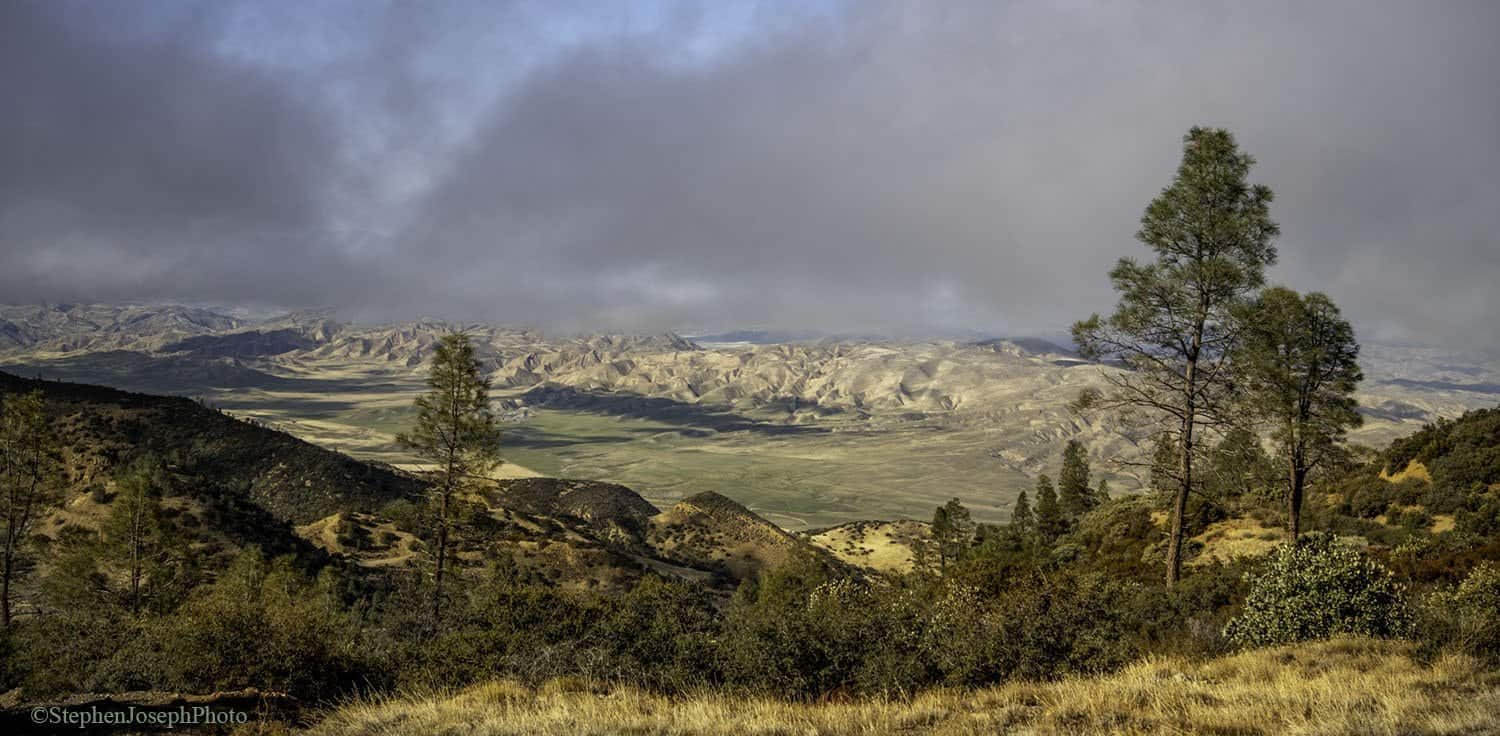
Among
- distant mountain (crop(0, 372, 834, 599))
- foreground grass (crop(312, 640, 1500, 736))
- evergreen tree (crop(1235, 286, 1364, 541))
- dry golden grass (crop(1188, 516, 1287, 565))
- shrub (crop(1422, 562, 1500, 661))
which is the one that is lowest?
distant mountain (crop(0, 372, 834, 599))

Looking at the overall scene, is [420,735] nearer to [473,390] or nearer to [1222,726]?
[1222,726]

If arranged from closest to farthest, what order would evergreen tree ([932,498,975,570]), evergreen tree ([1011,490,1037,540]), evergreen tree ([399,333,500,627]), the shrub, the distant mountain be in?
the shrub → evergreen tree ([399,333,500,627]) → the distant mountain → evergreen tree ([932,498,975,570]) → evergreen tree ([1011,490,1037,540])

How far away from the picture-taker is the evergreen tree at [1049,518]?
5169 centimetres

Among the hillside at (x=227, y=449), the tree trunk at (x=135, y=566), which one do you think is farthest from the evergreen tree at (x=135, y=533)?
the hillside at (x=227, y=449)

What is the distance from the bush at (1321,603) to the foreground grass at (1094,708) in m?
1.26

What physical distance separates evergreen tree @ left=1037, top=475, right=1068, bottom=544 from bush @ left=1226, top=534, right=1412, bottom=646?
129 feet

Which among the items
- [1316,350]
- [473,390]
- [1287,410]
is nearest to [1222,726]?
[1287,410]

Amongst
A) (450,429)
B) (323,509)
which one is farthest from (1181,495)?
(323,509)

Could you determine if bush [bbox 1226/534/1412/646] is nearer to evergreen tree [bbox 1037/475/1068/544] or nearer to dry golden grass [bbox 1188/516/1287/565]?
dry golden grass [bbox 1188/516/1287/565]

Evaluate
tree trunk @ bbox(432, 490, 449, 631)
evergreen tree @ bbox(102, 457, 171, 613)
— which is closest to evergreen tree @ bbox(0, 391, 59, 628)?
evergreen tree @ bbox(102, 457, 171, 613)

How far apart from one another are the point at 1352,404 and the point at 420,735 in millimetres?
29029

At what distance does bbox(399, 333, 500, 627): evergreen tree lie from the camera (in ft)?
86.5

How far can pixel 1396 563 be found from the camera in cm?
1656

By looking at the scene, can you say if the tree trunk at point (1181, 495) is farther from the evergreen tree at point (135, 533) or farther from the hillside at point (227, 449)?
the hillside at point (227, 449)
